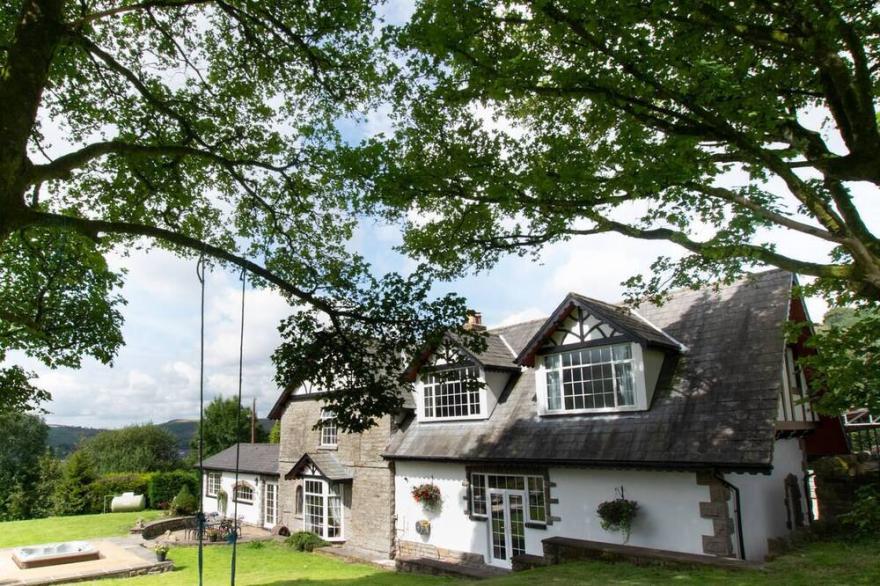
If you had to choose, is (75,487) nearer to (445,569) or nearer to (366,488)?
(366,488)

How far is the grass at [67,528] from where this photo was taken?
25.3 metres

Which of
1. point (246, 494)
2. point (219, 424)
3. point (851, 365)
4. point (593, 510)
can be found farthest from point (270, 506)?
point (219, 424)

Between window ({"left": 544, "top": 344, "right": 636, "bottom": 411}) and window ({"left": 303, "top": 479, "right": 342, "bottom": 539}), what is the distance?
11233 mm

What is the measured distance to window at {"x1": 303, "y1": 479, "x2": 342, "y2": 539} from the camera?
74.2 feet

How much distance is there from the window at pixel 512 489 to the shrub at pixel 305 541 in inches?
326

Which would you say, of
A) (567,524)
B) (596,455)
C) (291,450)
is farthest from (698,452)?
(291,450)

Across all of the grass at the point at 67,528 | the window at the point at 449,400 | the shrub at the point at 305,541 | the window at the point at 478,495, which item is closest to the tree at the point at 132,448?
the grass at the point at 67,528

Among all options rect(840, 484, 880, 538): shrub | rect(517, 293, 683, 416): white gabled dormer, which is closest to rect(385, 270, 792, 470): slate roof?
rect(517, 293, 683, 416): white gabled dormer

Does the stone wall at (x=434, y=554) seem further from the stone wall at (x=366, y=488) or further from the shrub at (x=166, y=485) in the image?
the shrub at (x=166, y=485)

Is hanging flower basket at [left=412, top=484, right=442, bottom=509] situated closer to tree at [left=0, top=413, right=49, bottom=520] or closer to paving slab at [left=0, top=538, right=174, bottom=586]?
paving slab at [left=0, top=538, right=174, bottom=586]

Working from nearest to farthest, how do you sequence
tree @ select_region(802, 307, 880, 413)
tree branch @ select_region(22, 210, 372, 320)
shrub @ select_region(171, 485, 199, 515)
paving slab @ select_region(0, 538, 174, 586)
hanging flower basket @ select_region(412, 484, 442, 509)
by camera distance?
1. tree branch @ select_region(22, 210, 372, 320)
2. tree @ select_region(802, 307, 880, 413)
3. paving slab @ select_region(0, 538, 174, 586)
4. hanging flower basket @ select_region(412, 484, 442, 509)
5. shrub @ select_region(171, 485, 199, 515)

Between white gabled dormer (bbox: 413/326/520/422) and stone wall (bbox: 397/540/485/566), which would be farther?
white gabled dormer (bbox: 413/326/520/422)

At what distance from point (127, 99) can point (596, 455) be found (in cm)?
1248

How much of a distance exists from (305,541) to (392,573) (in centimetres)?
643
